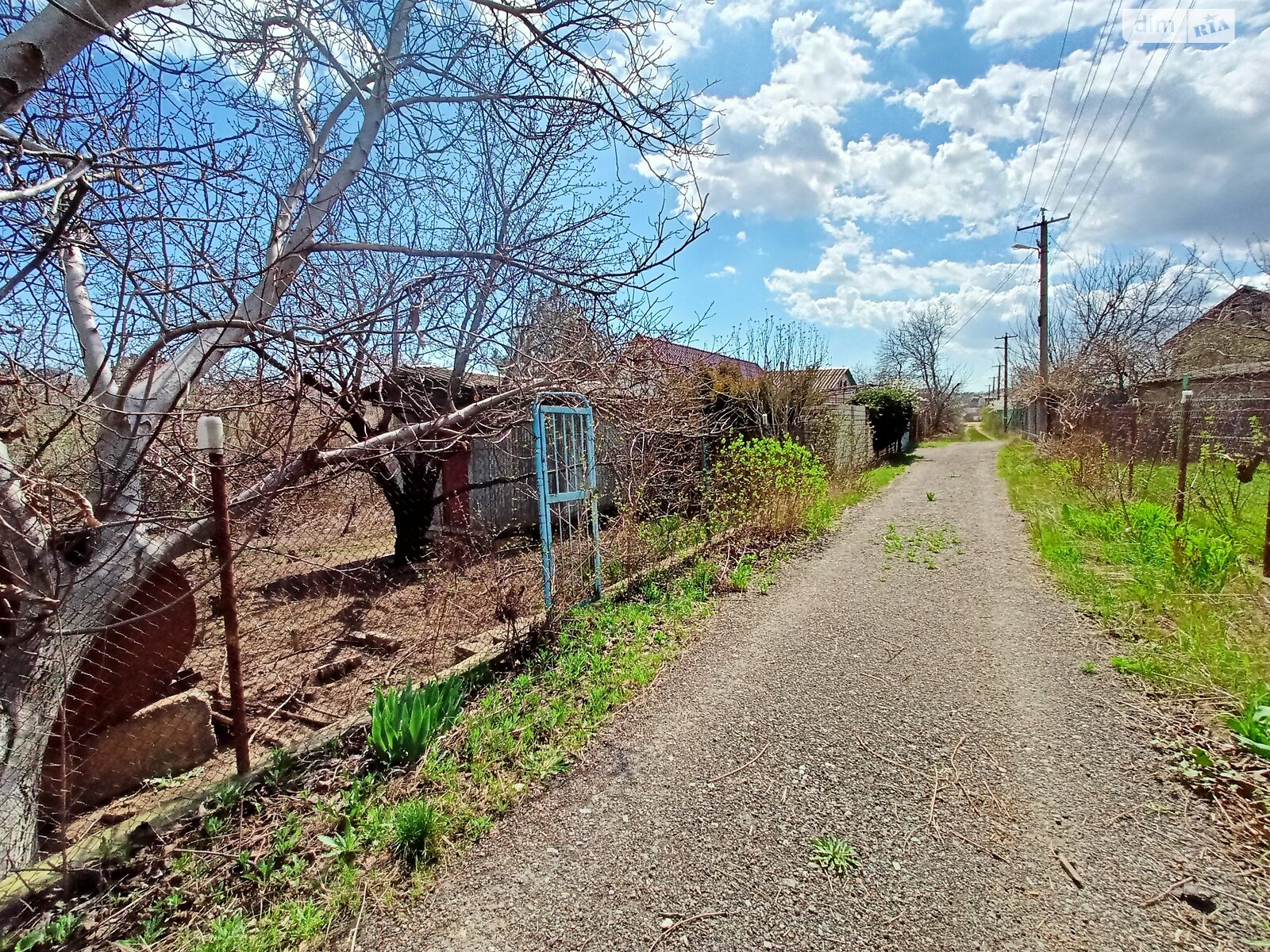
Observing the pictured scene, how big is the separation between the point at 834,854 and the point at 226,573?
3031mm

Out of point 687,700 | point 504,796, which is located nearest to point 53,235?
point 504,796

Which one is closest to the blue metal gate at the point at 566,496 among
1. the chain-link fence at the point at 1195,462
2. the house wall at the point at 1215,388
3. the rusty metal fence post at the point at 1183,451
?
the chain-link fence at the point at 1195,462

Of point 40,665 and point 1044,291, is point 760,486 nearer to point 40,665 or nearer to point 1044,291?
point 40,665

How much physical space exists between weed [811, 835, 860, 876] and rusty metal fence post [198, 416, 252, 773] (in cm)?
265

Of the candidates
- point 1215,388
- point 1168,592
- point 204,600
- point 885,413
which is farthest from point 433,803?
point 885,413

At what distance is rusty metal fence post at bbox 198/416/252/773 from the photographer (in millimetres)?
2586

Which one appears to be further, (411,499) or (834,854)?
(411,499)

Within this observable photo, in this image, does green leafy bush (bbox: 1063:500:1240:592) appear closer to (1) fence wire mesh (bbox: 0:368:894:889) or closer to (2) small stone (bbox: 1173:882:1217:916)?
(2) small stone (bbox: 1173:882:1217:916)

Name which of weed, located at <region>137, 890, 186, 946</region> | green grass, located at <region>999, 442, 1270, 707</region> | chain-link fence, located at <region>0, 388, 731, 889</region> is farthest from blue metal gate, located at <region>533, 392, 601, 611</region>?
green grass, located at <region>999, 442, 1270, 707</region>

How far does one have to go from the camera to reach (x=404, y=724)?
110 inches

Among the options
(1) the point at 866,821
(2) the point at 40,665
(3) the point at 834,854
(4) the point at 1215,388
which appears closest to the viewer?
(3) the point at 834,854

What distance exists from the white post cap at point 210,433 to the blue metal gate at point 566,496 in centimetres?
212

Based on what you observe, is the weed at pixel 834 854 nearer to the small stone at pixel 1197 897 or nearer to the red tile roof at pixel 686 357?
→ the small stone at pixel 1197 897

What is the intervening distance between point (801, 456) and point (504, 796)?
6201 mm
